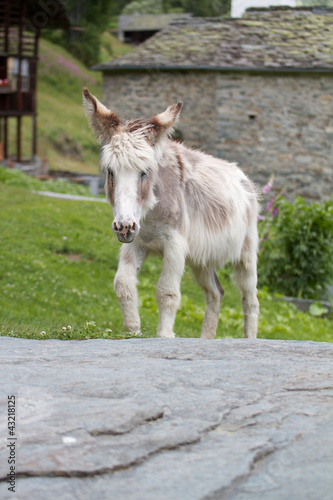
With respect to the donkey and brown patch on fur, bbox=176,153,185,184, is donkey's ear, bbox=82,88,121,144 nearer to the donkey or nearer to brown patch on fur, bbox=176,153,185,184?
the donkey

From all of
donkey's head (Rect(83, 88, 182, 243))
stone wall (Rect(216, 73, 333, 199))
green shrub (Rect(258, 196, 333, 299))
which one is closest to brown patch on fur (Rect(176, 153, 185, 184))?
donkey's head (Rect(83, 88, 182, 243))

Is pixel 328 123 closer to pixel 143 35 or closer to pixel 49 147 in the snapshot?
pixel 49 147

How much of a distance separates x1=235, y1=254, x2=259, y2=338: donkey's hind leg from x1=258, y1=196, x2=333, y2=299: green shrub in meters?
6.33

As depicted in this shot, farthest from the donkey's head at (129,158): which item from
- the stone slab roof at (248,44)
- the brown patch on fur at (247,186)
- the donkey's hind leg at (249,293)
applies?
the stone slab roof at (248,44)

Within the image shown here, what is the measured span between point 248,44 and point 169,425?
19.7 metres

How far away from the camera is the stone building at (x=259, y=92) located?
20562 mm

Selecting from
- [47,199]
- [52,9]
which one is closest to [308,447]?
[47,199]

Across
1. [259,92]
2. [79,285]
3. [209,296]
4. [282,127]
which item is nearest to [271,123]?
[282,127]

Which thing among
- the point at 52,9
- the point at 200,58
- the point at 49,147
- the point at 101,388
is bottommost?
the point at 49,147

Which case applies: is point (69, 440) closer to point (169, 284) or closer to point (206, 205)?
point (169, 284)

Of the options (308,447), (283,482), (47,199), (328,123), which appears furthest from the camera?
(328,123)

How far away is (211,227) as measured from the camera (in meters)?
6.39

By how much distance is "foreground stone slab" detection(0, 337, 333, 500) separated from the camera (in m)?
2.87

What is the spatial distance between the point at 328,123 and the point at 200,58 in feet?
14.8
